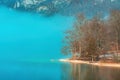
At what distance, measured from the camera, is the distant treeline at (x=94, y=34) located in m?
67.5

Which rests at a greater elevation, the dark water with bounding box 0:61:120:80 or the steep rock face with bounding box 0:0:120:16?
the steep rock face with bounding box 0:0:120:16

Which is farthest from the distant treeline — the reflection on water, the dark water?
the reflection on water

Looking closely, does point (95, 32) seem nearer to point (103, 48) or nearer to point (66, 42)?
point (103, 48)

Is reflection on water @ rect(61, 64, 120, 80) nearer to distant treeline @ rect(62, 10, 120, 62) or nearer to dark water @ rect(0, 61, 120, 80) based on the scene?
dark water @ rect(0, 61, 120, 80)

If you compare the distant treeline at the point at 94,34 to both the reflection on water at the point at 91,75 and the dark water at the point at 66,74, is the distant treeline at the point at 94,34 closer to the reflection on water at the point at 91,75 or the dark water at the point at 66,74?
the dark water at the point at 66,74

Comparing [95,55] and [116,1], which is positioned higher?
[116,1]

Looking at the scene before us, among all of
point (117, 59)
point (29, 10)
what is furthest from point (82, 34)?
point (29, 10)

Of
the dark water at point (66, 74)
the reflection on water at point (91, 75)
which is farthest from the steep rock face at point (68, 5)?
the reflection on water at point (91, 75)

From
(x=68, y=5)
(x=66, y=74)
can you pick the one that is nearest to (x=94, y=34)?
(x=66, y=74)

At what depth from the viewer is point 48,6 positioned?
7854 inches

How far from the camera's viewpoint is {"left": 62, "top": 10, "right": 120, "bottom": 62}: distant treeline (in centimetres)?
6750

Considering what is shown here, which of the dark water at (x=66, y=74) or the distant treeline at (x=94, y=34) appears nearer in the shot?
the dark water at (x=66, y=74)

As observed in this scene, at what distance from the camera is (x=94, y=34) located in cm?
6931

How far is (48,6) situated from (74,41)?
405 ft
